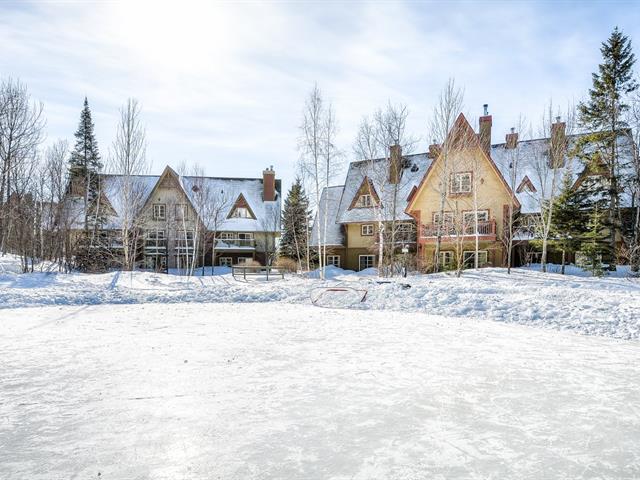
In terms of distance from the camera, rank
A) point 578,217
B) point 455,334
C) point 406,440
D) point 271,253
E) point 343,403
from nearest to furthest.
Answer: point 406,440 → point 343,403 → point 455,334 → point 578,217 → point 271,253

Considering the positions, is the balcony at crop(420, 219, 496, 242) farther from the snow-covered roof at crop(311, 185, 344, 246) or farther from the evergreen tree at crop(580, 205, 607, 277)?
the snow-covered roof at crop(311, 185, 344, 246)

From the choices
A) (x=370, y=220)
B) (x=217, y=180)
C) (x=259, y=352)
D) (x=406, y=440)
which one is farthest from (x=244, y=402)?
(x=217, y=180)

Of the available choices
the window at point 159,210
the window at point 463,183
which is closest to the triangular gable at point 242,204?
the window at point 159,210

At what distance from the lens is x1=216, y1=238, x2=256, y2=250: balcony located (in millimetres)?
41844

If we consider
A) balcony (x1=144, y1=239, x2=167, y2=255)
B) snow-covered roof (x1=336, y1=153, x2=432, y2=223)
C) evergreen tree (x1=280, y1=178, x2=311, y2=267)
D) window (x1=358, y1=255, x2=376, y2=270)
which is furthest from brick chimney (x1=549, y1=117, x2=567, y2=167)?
balcony (x1=144, y1=239, x2=167, y2=255)

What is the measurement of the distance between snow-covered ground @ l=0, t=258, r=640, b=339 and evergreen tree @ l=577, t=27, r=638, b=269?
925 cm

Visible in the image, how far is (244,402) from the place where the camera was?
16.4 feet

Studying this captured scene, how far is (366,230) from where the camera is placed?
35688mm

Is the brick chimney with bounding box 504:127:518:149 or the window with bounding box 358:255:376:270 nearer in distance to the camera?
the brick chimney with bounding box 504:127:518:149

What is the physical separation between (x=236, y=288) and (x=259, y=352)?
1117 cm

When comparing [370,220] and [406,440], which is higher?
[370,220]

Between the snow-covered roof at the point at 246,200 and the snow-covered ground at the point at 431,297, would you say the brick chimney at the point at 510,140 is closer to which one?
the snow-covered ground at the point at 431,297

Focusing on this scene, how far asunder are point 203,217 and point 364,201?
1345 cm

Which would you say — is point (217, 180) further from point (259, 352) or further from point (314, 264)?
point (259, 352)
